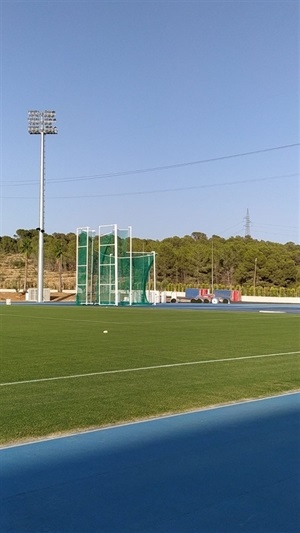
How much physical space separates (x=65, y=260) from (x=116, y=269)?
6122 centimetres

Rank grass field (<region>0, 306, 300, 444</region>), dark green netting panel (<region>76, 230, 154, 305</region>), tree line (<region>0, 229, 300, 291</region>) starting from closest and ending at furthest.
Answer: grass field (<region>0, 306, 300, 444</region>) → dark green netting panel (<region>76, 230, 154, 305</region>) → tree line (<region>0, 229, 300, 291</region>)

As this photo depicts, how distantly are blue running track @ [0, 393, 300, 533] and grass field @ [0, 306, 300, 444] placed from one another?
790 mm

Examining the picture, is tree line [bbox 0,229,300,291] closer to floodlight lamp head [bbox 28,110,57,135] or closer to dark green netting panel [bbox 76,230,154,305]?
floodlight lamp head [bbox 28,110,57,135]

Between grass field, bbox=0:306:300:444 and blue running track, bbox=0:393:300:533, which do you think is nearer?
blue running track, bbox=0:393:300:533

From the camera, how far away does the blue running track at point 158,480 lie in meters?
4.06

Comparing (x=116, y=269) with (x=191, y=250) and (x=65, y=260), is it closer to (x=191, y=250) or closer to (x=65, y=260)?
(x=191, y=250)

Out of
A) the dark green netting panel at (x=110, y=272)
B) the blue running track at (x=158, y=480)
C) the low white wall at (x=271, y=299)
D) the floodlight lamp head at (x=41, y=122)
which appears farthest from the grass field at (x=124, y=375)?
the low white wall at (x=271, y=299)

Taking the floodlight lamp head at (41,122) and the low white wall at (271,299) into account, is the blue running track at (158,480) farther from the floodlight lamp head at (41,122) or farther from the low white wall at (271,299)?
the low white wall at (271,299)

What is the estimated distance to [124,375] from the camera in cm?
1061

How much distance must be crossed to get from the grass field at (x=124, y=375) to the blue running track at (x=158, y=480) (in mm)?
790

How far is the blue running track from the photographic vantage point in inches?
160

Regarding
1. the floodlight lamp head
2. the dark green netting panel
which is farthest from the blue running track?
the floodlight lamp head

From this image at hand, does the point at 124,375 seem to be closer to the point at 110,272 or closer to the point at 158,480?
the point at 158,480

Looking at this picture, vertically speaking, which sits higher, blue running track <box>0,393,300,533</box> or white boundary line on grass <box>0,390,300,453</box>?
blue running track <box>0,393,300,533</box>
